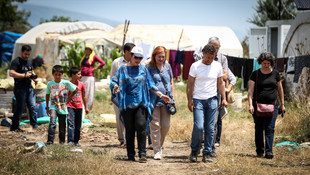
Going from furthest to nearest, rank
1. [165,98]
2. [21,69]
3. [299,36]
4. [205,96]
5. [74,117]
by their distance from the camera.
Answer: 1. [299,36]
2. [21,69]
3. [74,117]
4. [165,98]
5. [205,96]

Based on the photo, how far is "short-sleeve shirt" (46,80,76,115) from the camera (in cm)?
779

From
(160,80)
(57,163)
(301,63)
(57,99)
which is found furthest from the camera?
(301,63)

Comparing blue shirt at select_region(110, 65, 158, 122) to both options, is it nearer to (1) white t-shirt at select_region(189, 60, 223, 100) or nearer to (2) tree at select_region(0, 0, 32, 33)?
(1) white t-shirt at select_region(189, 60, 223, 100)

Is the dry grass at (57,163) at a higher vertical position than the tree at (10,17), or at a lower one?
lower

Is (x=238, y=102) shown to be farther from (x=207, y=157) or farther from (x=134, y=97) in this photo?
(x=134, y=97)

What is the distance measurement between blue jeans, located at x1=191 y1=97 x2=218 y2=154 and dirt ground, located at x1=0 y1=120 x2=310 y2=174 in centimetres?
31

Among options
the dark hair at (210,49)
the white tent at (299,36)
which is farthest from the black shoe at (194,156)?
the white tent at (299,36)

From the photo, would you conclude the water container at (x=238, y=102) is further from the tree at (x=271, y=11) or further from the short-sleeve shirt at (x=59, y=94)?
the tree at (x=271, y=11)

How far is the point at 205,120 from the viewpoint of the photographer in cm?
712

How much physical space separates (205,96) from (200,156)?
51.1 inches

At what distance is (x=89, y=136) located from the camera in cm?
959

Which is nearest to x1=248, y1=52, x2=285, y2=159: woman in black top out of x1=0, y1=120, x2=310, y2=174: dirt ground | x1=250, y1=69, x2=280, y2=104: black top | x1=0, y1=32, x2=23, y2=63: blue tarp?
x1=250, y1=69, x2=280, y2=104: black top

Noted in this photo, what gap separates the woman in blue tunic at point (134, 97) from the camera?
687 cm

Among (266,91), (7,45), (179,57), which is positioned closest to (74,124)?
(266,91)
